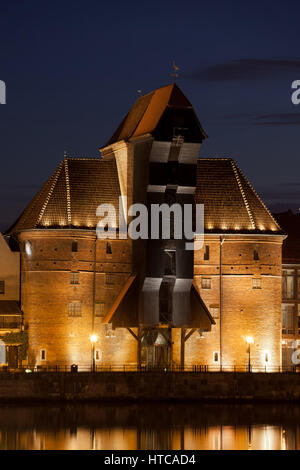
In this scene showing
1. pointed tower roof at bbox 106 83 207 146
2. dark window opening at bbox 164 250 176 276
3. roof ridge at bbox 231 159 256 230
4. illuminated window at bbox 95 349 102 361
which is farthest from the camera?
roof ridge at bbox 231 159 256 230

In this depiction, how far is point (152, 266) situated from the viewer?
113688mm

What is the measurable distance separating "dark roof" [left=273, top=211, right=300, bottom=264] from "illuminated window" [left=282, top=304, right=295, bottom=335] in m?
3.29

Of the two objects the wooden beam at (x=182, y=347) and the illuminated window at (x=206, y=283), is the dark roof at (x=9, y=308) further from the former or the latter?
the illuminated window at (x=206, y=283)

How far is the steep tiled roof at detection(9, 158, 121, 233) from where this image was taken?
116 metres

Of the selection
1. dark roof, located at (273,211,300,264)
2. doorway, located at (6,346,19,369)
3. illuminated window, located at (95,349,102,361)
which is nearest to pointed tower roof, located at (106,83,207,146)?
illuminated window, located at (95,349,102,361)

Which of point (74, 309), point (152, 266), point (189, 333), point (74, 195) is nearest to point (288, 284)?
point (189, 333)

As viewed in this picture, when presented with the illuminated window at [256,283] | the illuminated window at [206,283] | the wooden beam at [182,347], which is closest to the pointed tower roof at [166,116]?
the illuminated window at [206,283]

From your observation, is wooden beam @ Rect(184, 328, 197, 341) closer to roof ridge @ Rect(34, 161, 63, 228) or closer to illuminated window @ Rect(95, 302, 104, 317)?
illuminated window @ Rect(95, 302, 104, 317)

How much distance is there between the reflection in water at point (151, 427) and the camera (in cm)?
9206

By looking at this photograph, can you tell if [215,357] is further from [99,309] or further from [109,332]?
[99,309]

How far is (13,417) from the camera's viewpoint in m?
101

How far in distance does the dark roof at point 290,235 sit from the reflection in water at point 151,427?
17.9m

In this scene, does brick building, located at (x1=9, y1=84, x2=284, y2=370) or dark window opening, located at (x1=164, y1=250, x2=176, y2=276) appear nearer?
brick building, located at (x1=9, y1=84, x2=284, y2=370)

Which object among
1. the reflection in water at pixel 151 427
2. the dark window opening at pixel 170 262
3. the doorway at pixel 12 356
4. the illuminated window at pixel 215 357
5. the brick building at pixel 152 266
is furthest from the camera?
the illuminated window at pixel 215 357
